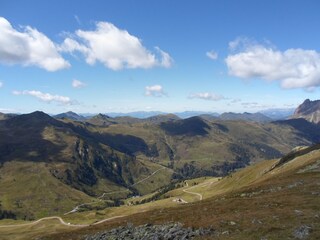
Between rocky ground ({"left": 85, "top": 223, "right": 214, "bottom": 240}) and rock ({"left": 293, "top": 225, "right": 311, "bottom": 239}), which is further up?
rock ({"left": 293, "top": 225, "right": 311, "bottom": 239})

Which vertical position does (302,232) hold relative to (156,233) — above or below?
above

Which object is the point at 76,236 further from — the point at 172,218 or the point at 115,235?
the point at 172,218

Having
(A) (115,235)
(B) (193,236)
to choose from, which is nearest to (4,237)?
(A) (115,235)

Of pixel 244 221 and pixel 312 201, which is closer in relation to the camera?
pixel 244 221

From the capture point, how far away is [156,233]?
55125 mm

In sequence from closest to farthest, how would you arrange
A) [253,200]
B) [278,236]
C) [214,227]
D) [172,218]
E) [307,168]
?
[278,236]
[214,227]
[172,218]
[253,200]
[307,168]

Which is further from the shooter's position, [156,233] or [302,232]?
[156,233]

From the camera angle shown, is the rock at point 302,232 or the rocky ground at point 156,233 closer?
the rock at point 302,232

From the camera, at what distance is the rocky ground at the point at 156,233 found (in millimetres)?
50969

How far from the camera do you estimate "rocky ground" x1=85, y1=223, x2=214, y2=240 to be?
51.0m

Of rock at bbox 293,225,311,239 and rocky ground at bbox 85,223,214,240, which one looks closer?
rock at bbox 293,225,311,239

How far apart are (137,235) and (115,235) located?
5356 mm

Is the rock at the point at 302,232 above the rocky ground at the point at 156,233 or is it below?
above

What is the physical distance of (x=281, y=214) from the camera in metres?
54.1
